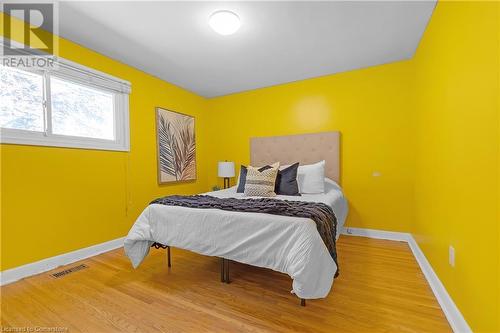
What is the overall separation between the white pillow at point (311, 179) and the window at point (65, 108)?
240 cm

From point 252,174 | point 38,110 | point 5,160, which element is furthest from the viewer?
point 252,174

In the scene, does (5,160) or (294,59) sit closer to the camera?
(5,160)

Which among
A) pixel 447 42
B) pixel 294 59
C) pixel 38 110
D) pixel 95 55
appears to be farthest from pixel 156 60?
pixel 447 42

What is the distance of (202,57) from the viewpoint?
2756 millimetres

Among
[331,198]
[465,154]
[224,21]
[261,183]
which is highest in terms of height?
[224,21]

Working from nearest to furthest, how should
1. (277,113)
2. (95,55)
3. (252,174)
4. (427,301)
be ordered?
(427,301), (95,55), (252,174), (277,113)

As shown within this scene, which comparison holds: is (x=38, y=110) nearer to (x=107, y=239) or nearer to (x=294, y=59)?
(x=107, y=239)

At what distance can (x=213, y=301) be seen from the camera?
166cm

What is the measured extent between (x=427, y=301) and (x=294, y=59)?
2785 millimetres

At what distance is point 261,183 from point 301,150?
113 centimetres

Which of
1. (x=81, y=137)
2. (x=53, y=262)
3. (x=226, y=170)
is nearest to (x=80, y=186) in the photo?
(x=81, y=137)

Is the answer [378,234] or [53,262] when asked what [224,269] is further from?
[378,234]

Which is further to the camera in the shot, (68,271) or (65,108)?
(65,108)

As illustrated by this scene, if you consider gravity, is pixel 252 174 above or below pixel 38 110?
below
